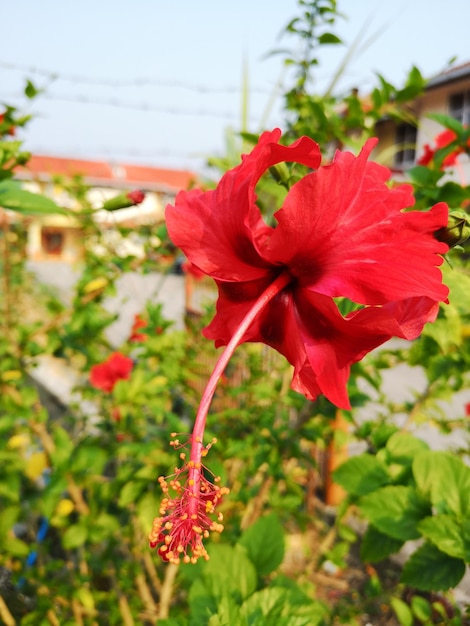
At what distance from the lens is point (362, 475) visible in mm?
931

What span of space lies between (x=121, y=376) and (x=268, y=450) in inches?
37.6

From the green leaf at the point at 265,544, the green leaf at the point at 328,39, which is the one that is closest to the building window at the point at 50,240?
the green leaf at the point at 328,39

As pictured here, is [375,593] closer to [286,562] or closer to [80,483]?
[80,483]

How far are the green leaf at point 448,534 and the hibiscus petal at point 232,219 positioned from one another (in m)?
0.47

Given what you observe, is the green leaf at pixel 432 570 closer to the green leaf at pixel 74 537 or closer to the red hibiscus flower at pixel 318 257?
the red hibiscus flower at pixel 318 257

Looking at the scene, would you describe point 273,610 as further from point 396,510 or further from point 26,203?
point 26,203

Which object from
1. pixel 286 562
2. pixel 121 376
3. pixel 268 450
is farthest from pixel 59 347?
pixel 286 562

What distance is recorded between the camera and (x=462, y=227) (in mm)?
487

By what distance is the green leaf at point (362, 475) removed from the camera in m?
0.91

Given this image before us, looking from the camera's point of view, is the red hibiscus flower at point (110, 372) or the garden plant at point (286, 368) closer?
the garden plant at point (286, 368)

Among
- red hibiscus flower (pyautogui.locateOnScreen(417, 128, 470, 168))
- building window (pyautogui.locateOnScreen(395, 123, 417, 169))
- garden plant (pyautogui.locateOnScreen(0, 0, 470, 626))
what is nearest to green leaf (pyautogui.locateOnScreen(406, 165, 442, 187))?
garden plant (pyautogui.locateOnScreen(0, 0, 470, 626))

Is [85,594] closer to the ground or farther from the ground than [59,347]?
closer to the ground

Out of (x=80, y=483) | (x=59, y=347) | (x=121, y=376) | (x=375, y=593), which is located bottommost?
(x=375, y=593)

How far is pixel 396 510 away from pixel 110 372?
1542 millimetres
